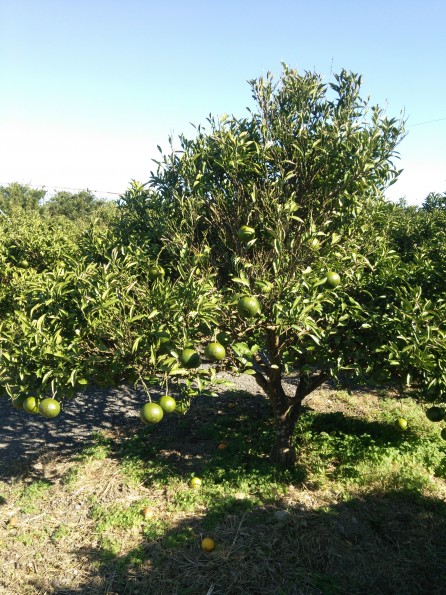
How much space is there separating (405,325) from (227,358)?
1727 mm

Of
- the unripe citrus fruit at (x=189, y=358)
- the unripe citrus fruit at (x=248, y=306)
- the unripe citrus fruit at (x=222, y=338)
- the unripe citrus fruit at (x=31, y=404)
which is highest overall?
the unripe citrus fruit at (x=248, y=306)

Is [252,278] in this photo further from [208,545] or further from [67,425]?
[67,425]

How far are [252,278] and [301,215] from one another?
1018 millimetres

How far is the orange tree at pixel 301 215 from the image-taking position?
3811 mm

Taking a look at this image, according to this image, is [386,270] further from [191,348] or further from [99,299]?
[99,299]

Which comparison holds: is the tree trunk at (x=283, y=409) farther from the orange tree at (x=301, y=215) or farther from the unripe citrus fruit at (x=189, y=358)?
the unripe citrus fruit at (x=189, y=358)

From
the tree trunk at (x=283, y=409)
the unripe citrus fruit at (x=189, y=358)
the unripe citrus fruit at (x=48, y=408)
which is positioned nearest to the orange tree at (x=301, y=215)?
the unripe citrus fruit at (x=189, y=358)

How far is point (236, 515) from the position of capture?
4.54m

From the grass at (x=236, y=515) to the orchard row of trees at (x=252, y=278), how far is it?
1541 millimetres

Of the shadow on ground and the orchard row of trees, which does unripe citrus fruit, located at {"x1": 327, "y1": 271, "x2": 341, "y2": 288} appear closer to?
the orchard row of trees

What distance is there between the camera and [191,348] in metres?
3.27

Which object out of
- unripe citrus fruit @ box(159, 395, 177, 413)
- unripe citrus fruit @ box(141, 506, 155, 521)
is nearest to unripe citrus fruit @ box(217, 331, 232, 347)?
unripe citrus fruit @ box(159, 395, 177, 413)

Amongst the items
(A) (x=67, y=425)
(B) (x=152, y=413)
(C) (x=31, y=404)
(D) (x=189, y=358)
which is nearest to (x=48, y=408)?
(C) (x=31, y=404)

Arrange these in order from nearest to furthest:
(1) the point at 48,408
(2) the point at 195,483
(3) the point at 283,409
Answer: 1. (1) the point at 48,408
2. (2) the point at 195,483
3. (3) the point at 283,409
